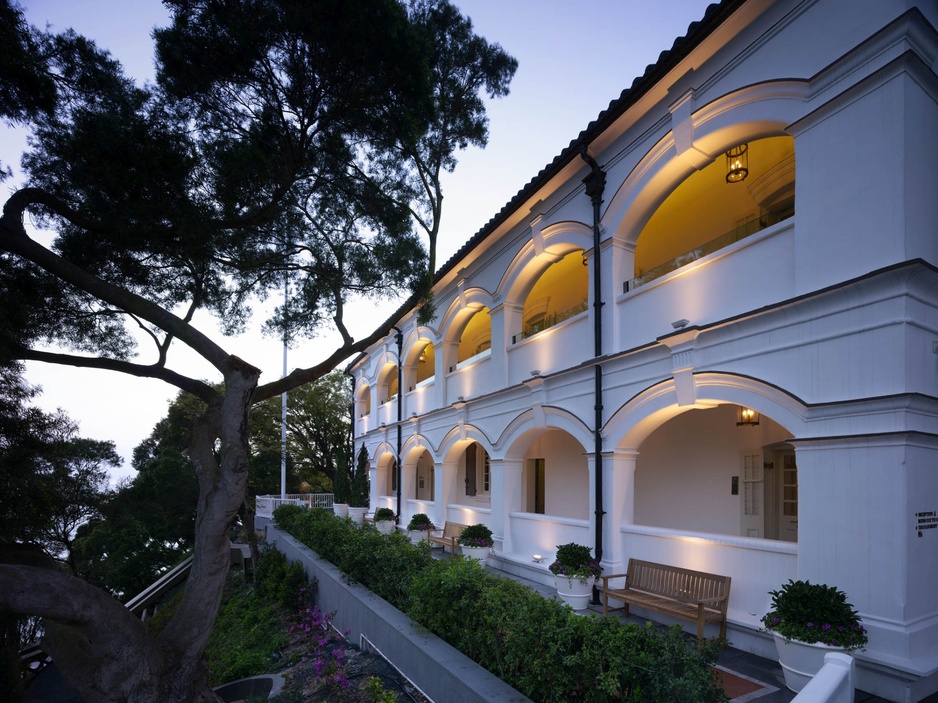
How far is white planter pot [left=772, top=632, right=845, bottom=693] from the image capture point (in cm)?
527

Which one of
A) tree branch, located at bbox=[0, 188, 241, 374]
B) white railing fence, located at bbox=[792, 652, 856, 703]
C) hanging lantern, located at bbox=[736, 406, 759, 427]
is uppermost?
tree branch, located at bbox=[0, 188, 241, 374]

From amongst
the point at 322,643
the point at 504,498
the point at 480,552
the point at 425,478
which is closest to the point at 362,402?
the point at 425,478

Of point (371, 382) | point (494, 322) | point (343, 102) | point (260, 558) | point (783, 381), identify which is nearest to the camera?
point (783, 381)

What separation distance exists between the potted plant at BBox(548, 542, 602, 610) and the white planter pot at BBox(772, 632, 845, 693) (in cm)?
333

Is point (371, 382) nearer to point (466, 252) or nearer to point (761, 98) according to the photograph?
point (466, 252)

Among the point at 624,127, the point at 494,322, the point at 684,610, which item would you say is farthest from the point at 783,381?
the point at 494,322

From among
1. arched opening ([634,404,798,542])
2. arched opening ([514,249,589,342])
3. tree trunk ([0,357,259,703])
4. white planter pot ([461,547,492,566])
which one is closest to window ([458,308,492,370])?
arched opening ([514,249,589,342])

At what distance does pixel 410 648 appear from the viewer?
6312 mm

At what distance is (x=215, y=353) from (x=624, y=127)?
7099 mm

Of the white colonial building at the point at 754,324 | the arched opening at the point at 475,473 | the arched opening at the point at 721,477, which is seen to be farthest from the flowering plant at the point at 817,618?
the arched opening at the point at 475,473

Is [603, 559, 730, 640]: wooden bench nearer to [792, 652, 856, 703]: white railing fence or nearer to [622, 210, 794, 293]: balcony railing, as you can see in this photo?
[792, 652, 856, 703]: white railing fence

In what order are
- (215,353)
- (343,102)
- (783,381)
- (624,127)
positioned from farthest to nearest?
(624,127) → (343,102) → (215,353) → (783,381)

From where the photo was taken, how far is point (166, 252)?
8.21 metres

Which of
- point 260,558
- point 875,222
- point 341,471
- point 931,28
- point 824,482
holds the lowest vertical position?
point 260,558
